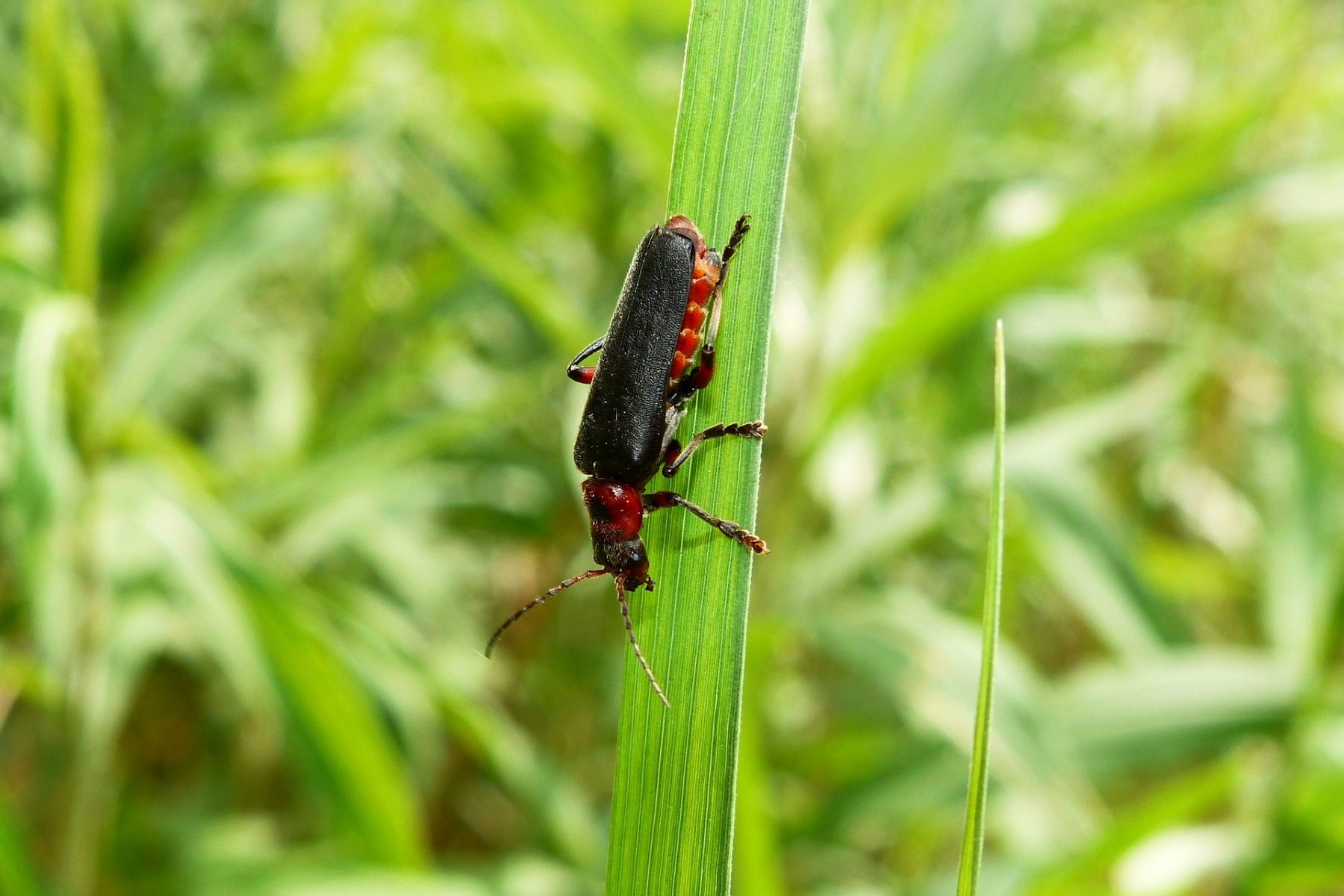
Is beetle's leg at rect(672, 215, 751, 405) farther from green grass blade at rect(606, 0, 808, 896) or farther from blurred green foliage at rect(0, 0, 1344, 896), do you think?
blurred green foliage at rect(0, 0, 1344, 896)

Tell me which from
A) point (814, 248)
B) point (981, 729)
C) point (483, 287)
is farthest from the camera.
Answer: point (483, 287)

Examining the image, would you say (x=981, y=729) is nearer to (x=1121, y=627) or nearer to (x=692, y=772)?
(x=692, y=772)

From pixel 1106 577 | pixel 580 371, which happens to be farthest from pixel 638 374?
pixel 1106 577

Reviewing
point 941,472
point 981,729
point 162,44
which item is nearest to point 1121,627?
point 941,472

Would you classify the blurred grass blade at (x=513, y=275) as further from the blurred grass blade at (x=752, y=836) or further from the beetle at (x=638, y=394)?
the blurred grass blade at (x=752, y=836)

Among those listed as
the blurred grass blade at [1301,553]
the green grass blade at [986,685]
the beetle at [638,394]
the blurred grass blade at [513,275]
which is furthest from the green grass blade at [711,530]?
the blurred grass blade at [1301,553]

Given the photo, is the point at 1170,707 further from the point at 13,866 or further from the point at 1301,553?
the point at 13,866
